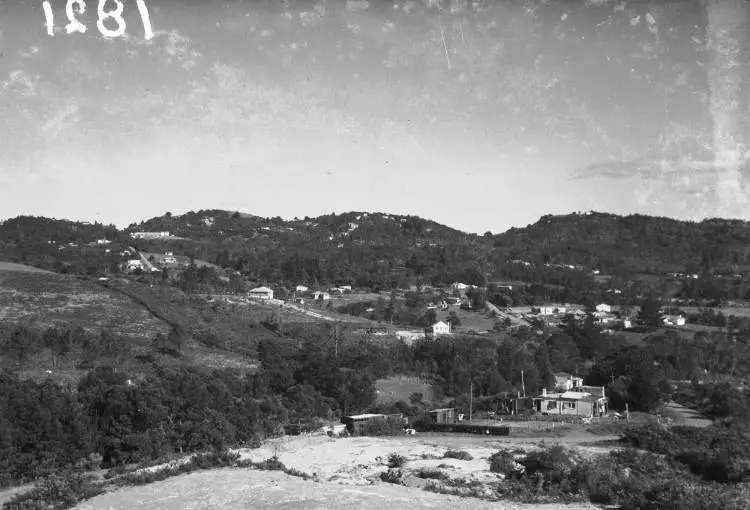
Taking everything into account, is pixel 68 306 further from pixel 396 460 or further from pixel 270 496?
pixel 270 496

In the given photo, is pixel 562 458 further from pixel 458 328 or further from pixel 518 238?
pixel 518 238

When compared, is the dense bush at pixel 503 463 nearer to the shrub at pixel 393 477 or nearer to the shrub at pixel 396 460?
the shrub at pixel 396 460

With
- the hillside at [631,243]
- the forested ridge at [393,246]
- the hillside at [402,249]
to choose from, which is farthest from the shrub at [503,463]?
the hillside at [631,243]

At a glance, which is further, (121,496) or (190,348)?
(190,348)

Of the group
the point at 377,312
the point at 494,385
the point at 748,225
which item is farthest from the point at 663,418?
the point at 748,225

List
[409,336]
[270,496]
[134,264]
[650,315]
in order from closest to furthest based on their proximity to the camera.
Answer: [270,496] < [409,336] < [650,315] < [134,264]

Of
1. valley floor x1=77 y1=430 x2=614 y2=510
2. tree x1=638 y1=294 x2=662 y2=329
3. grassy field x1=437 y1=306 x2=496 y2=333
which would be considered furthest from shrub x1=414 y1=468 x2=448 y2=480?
tree x1=638 y1=294 x2=662 y2=329

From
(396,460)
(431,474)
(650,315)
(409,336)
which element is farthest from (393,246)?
(431,474)

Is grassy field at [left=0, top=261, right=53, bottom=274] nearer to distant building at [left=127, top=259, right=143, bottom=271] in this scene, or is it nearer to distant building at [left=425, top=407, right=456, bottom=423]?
distant building at [left=127, top=259, right=143, bottom=271]
